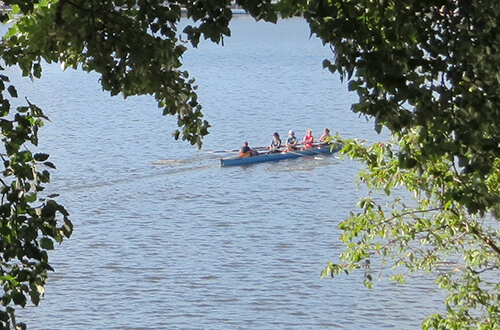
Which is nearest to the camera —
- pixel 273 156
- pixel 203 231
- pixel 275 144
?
pixel 203 231

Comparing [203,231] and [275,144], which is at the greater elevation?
[275,144]

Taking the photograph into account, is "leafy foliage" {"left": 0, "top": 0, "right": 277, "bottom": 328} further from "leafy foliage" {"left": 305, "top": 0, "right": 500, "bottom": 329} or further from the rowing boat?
the rowing boat

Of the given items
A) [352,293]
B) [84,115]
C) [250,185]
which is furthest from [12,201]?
[84,115]

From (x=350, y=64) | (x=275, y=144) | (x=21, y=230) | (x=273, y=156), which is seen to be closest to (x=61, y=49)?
(x=21, y=230)

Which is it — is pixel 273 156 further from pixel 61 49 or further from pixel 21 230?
pixel 21 230

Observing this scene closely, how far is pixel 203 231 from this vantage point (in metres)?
24.5

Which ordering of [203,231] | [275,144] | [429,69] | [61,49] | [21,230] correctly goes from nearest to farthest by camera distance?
[429,69]
[21,230]
[61,49]
[203,231]
[275,144]

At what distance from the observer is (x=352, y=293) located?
64.4ft

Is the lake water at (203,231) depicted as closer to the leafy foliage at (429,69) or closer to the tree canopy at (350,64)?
the tree canopy at (350,64)

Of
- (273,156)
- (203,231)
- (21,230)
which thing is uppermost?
(21,230)

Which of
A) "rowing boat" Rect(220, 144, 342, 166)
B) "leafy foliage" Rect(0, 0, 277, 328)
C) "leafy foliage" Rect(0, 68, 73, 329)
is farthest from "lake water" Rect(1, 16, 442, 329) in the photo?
"leafy foliage" Rect(0, 68, 73, 329)

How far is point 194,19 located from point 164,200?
24290mm

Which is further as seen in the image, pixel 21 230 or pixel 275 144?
pixel 275 144

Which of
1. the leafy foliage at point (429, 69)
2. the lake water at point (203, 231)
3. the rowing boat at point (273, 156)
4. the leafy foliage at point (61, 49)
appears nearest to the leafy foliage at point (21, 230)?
the leafy foliage at point (61, 49)
